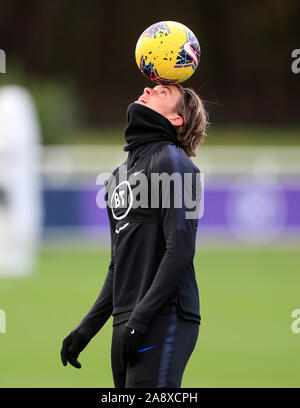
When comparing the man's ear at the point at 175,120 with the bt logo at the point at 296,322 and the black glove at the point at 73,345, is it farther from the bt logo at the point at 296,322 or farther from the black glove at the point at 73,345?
the bt logo at the point at 296,322

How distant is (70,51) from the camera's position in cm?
2556

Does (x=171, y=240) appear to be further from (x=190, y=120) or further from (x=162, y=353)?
(x=190, y=120)

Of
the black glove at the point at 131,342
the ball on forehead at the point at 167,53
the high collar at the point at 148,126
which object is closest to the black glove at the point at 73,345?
the black glove at the point at 131,342

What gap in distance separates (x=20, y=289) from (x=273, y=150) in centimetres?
772

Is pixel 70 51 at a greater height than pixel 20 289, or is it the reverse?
pixel 70 51

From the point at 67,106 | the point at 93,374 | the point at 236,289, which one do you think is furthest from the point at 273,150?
the point at 93,374

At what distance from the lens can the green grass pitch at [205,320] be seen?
29.6 feet

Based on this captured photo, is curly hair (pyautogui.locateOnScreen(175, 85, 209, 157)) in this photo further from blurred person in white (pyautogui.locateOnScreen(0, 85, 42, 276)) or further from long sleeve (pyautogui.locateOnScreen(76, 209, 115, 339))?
blurred person in white (pyautogui.locateOnScreen(0, 85, 42, 276))

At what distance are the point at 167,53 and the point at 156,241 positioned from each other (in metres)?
0.88

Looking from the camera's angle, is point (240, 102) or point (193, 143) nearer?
point (193, 143)

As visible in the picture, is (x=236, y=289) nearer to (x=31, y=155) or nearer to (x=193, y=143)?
(x=31, y=155)

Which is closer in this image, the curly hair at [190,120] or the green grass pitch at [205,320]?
the curly hair at [190,120]

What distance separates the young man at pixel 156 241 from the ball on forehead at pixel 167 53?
83mm

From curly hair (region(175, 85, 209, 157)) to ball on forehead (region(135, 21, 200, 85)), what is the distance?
99 millimetres
